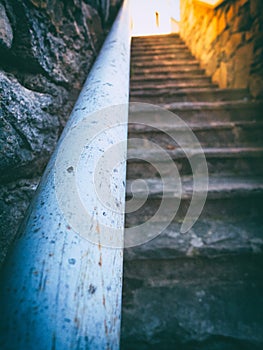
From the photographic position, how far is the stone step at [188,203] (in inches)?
42.5

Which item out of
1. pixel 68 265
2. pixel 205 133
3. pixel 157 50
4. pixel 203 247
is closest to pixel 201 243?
pixel 203 247

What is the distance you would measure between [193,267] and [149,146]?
88 centimetres

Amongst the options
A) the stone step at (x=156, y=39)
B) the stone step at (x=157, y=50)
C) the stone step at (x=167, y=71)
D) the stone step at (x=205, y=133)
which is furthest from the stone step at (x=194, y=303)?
the stone step at (x=156, y=39)

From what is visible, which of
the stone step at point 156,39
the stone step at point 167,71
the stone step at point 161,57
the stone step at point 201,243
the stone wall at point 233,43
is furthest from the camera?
the stone step at point 156,39

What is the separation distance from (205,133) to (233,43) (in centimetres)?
108

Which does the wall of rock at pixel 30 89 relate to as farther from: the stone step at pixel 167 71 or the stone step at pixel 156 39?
the stone step at pixel 156 39

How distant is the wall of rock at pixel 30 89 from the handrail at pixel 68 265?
0.74 ft

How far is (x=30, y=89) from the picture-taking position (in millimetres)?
844

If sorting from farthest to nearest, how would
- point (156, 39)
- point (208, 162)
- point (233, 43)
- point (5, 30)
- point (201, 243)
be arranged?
point (156, 39), point (233, 43), point (208, 162), point (201, 243), point (5, 30)

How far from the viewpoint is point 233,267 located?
2.97 ft

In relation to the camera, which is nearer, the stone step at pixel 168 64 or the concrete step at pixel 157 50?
the stone step at pixel 168 64

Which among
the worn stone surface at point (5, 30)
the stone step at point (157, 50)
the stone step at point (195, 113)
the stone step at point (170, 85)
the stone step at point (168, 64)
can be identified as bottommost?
the stone step at point (195, 113)

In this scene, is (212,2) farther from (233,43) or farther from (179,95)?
(179,95)

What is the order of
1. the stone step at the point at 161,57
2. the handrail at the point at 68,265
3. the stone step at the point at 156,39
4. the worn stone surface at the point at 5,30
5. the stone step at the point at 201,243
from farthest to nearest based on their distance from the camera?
1. the stone step at the point at 156,39
2. the stone step at the point at 161,57
3. the stone step at the point at 201,243
4. the worn stone surface at the point at 5,30
5. the handrail at the point at 68,265
